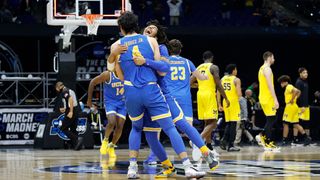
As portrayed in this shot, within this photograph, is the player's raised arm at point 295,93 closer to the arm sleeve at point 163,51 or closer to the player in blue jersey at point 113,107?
the player in blue jersey at point 113,107

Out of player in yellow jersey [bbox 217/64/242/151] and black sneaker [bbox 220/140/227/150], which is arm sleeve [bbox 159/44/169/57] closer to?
player in yellow jersey [bbox 217/64/242/151]

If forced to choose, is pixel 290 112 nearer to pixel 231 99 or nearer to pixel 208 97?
pixel 231 99

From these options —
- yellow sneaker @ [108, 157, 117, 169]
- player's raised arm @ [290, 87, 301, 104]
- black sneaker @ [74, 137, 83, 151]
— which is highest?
player's raised arm @ [290, 87, 301, 104]

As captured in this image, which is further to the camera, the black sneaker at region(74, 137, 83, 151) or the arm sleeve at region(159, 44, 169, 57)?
the black sneaker at region(74, 137, 83, 151)

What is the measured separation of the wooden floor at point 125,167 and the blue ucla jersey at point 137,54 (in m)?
1.59

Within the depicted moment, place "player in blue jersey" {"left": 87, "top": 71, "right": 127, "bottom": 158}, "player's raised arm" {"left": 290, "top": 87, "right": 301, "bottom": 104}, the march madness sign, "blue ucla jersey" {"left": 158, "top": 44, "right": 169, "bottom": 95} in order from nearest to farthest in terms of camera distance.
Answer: "blue ucla jersey" {"left": 158, "top": 44, "right": 169, "bottom": 95} < "player in blue jersey" {"left": 87, "top": 71, "right": 127, "bottom": 158} < "player's raised arm" {"left": 290, "top": 87, "right": 301, "bottom": 104} < the march madness sign

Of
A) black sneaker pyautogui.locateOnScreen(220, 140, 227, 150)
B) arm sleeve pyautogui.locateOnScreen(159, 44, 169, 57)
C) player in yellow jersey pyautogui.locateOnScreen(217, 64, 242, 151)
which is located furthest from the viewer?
black sneaker pyautogui.locateOnScreen(220, 140, 227, 150)

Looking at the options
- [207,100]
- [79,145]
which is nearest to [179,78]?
[207,100]

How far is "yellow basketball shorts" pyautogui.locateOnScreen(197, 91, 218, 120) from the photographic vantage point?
57.5ft

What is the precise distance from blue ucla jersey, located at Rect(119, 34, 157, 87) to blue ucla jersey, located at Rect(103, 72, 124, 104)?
617 cm

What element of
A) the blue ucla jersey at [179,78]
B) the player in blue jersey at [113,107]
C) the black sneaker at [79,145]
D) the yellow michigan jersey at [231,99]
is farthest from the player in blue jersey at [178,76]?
the black sneaker at [79,145]

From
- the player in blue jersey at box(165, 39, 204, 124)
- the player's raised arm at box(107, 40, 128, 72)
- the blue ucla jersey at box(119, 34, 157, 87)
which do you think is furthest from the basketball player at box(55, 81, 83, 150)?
the blue ucla jersey at box(119, 34, 157, 87)

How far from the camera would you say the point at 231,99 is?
20.7 metres

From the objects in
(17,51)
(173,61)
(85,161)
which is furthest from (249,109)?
(173,61)
